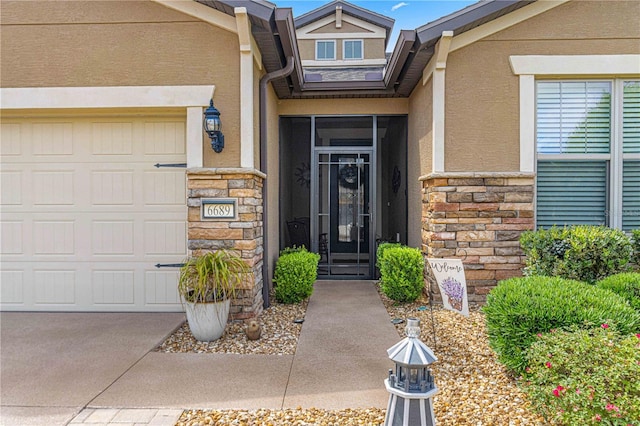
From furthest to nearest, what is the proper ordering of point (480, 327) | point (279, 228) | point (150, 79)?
1. point (279, 228)
2. point (150, 79)
3. point (480, 327)

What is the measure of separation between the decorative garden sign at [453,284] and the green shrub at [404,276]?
1.45 metres

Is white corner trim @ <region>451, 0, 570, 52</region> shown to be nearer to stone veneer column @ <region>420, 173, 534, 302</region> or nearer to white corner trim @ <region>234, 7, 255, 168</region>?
stone veneer column @ <region>420, 173, 534, 302</region>

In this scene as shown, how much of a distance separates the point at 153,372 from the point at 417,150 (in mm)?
4709

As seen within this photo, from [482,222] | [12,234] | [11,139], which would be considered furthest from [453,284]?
[11,139]

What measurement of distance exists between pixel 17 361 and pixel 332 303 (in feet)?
11.3

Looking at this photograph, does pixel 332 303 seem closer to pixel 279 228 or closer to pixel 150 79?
pixel 279 228

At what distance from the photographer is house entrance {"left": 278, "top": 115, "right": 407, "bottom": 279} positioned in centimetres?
689

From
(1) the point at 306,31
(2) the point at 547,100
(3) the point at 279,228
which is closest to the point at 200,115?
(3) the point at 279,228

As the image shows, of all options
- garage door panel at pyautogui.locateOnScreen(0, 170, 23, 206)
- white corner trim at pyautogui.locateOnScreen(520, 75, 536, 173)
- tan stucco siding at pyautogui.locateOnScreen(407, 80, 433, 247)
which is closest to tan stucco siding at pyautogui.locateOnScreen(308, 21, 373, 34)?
tan stucco siding at pyautogui.locateOnScreen(407, 80, 433, 247)

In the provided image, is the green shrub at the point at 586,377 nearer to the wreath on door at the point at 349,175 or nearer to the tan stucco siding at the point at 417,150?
the tan stucco siding at the point at 417,150

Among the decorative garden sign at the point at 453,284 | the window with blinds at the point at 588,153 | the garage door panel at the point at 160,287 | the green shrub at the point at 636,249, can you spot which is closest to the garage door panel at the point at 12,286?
the garage door panel at the point at 160,287

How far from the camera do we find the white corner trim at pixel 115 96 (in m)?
4.59

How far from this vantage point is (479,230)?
5098 mm

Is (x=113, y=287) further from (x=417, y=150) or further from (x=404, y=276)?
(x=417, y=150)
